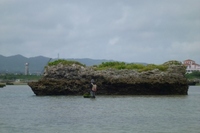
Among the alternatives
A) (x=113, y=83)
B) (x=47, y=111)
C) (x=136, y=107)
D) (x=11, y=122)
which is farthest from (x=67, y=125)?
(x=113, y=83)

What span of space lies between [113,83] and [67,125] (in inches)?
1223

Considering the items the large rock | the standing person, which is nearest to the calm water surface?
the standing person

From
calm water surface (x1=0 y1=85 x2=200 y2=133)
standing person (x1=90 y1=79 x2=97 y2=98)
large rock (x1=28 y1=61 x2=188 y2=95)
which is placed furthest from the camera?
large rock (x1=28 y1=61 x2=188 y2=95)

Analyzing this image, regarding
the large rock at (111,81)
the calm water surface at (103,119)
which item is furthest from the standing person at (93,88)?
the calm water surface at (103,119)

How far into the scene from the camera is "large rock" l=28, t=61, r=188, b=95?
60969 mm

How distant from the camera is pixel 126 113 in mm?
38188

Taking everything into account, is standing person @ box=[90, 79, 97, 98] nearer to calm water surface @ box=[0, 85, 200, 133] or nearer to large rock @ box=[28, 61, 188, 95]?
large rock @ box=[28, 61, 188, 95]

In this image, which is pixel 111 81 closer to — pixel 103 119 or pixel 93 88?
pixel 93 88

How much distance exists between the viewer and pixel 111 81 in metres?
61.0

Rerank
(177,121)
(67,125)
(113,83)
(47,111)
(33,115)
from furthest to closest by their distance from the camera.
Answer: (113,83)
(47,111)
(33,115)
(177,121)
(67,125)

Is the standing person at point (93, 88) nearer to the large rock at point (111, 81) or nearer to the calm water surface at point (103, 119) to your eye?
the large rock at point (111, 81)

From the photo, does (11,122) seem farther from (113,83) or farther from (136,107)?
(113,83)

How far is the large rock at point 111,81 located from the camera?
60969 millimetres

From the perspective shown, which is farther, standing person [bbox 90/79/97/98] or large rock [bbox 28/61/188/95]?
large rock [bbox 28/61/188/95]
